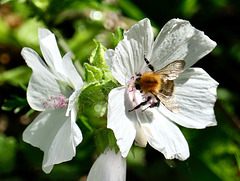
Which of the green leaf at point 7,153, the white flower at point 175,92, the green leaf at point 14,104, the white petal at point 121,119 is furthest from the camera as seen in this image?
the green leaf at point 7,153

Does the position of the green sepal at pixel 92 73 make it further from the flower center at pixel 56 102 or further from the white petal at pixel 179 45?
the white petal at pixel 179 45

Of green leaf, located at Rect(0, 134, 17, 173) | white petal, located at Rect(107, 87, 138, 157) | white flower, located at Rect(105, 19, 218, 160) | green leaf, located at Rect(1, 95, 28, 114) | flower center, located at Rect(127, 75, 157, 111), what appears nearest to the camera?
white petal, located at Rect(107, 87, 138, 157)

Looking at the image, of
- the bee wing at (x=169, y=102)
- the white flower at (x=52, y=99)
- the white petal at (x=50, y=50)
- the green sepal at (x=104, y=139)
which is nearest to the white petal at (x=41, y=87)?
the white flower at (x=52, y=99)

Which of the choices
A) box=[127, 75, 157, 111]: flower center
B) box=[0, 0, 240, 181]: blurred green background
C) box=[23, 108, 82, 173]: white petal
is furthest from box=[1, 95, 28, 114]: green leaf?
box=[127, 75, 157, 111]: flower center

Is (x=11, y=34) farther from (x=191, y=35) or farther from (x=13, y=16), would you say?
(x=191, y=35)

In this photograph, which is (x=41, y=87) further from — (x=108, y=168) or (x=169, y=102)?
(x=169, y=102)

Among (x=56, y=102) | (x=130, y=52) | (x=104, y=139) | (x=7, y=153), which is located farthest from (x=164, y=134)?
(x=7, y=153)

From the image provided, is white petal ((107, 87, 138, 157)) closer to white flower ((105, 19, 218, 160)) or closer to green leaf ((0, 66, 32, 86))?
white flower ((105, 19, 218, 160))

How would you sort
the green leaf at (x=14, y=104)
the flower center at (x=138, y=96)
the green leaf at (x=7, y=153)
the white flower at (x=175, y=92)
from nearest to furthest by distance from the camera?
1. the white flower at (x=175, y=92)
2. the flower center at (x=138, y=96)
3. the green leaf at (x=14, y=104)
4. the green leaf at (x=7, y=153)
